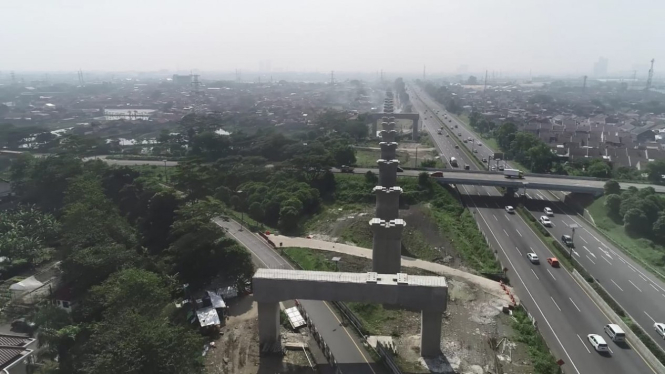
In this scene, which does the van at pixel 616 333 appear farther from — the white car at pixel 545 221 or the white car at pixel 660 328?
the white car at pixel 545 221

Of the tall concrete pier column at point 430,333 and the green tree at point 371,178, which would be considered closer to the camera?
the tall concrete pier column at point 430,333

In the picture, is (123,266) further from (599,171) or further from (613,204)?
(599,171)

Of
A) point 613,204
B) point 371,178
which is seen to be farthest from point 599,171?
point 371,178

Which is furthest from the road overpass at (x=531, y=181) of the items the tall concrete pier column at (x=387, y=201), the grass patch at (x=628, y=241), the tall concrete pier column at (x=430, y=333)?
the tall concrete pier column at (x=430, y=333)

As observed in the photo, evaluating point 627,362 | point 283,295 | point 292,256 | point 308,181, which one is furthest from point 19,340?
point 308,181

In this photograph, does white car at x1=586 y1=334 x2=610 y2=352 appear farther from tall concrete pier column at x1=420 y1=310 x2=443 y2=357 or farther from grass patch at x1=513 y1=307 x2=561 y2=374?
tall concrete pier column at x1=420 y1=310 x2=443 y2=357

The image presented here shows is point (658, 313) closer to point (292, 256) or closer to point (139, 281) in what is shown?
point (292, 256)
